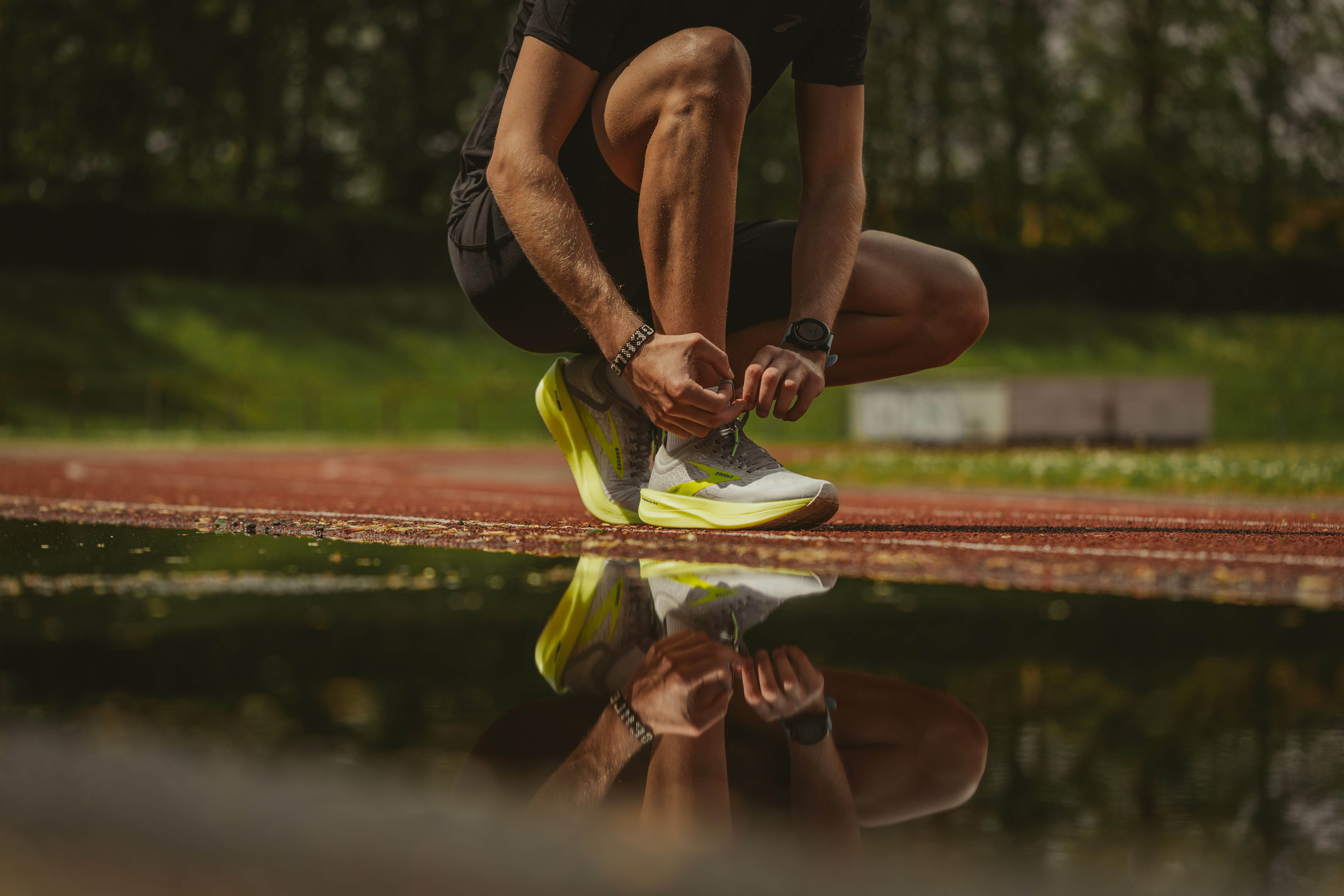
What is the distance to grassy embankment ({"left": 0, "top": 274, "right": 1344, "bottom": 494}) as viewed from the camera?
896 inches

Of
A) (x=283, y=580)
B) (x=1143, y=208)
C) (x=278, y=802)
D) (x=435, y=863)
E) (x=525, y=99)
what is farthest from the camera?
(x=1143, y=208)

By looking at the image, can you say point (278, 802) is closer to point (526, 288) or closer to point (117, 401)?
point (526, 288)

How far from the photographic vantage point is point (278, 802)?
0.87 meters

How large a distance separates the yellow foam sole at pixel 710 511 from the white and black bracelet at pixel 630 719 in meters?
1.65

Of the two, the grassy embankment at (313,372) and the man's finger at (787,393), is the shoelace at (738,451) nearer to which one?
the man's finger at (787,393)

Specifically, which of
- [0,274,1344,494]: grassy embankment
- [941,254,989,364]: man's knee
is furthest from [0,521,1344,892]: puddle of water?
[0,274,1344,494]: grassy embankment

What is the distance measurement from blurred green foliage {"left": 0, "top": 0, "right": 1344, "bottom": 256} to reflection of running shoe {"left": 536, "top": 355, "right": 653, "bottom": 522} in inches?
963

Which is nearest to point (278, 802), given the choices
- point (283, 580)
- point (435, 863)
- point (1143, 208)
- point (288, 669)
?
point (435, 863)

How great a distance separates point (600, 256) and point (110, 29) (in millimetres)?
29313

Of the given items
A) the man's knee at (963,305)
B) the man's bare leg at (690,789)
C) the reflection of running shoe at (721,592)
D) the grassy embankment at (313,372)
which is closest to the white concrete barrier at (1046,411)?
the grassy embankment at (313,372)

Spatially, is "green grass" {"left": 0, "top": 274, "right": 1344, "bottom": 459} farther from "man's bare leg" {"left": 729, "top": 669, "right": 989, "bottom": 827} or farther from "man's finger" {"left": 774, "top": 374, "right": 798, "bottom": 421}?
"man's bare leg" {"left": 729, "top": 669, "right": 989, "bottom": 827}

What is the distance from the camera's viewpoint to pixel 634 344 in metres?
2.77

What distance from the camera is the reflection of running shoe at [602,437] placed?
11.1ft

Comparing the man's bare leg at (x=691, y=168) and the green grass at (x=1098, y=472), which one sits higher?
the man's bare leg at (x=691, y=168)
